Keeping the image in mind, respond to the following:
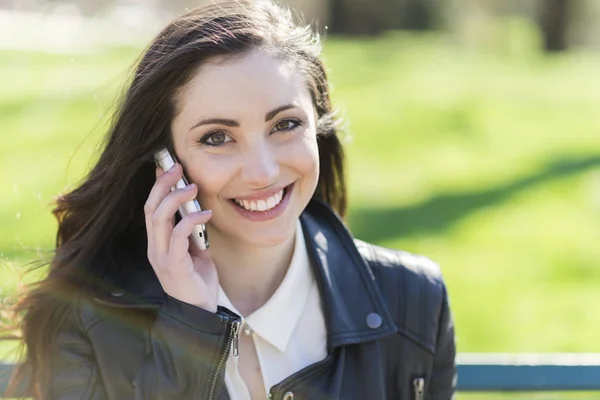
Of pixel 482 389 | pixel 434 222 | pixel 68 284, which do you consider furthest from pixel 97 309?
pixel 434 222

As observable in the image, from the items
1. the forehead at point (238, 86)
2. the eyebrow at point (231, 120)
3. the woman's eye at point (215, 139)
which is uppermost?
the forehead at point (238, 86)

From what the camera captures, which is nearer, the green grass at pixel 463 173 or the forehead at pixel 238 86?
the forehead at pixel 238 86

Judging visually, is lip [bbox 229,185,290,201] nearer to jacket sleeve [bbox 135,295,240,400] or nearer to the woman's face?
the woman's face

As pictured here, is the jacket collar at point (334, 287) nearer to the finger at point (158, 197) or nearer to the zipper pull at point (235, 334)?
the finger at point (158, 197)

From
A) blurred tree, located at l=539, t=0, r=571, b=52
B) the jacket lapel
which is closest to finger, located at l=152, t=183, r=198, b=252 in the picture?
the jacket lapel

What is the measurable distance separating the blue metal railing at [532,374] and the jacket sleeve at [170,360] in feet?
3.24

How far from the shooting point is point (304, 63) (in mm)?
2725

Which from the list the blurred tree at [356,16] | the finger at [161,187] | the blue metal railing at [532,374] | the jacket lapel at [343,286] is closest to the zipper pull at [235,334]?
the jacket lapel at [343,286]

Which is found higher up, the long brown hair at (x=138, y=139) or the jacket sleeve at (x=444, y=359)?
the long brown hair at (x=138, y=139)

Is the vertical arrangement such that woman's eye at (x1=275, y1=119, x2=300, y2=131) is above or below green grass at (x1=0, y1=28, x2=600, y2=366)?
above

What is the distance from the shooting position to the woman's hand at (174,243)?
8.59ft

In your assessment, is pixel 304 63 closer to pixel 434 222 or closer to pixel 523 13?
pixel 434 222

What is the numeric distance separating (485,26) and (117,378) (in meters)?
20.6

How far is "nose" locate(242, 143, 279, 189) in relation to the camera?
98.6 inches
